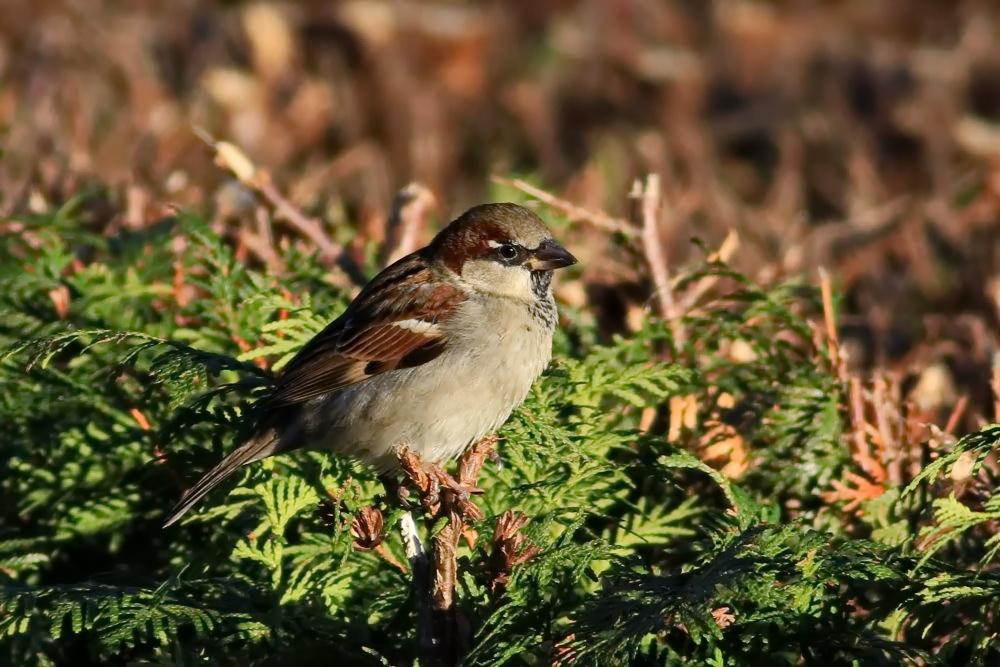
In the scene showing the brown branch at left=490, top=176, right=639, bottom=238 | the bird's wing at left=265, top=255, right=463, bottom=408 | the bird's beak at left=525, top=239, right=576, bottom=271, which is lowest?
the bird's wing at left=265, top=255, right=463, bottom=408

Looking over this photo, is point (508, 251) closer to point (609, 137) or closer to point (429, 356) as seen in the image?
point (429, 356)

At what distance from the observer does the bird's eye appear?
3.29 m

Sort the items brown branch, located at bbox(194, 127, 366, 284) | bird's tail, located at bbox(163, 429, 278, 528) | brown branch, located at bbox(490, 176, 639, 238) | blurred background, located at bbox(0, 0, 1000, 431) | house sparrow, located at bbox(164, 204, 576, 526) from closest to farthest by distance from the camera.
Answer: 1. bird's tail, located at bbox(163, 429, 278, 528)
2. house sparrow, located at bbox(164, 204, 576, 526)
3. brown branch, located at bbox(490, 176, 639, 238)
4. brown branch, located at bbox(194, 127, 366, 284)
5. blurred background, located at bbox(0, 0, 1000, 431)

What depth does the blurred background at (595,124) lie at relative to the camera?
439 cm

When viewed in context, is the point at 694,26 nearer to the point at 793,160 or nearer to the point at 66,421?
the point at 793,160

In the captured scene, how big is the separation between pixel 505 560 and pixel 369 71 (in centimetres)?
474

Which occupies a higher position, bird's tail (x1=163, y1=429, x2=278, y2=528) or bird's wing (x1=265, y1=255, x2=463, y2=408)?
bird's wing (x1=265, y1=255, x2=463, y2=408)

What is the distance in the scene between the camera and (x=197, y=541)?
2.96 meters

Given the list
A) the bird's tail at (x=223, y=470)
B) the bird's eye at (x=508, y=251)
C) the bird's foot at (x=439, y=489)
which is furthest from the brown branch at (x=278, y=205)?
the bird's foot at (x=439, y=489)

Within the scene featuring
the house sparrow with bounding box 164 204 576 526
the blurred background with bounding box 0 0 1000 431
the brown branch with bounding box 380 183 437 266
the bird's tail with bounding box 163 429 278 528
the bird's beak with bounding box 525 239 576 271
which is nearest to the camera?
the bird's tail with bounding box 163 429 278 528

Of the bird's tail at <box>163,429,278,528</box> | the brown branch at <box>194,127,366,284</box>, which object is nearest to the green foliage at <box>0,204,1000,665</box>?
the bird's tail at <box>163,429,278,528</box>

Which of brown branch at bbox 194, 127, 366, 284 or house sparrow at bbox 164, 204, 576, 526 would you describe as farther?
brown branch at bbox 194, 127, 366, 284

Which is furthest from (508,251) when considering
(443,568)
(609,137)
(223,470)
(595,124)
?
(595,124)

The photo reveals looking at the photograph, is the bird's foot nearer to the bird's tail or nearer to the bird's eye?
the bird's tail
